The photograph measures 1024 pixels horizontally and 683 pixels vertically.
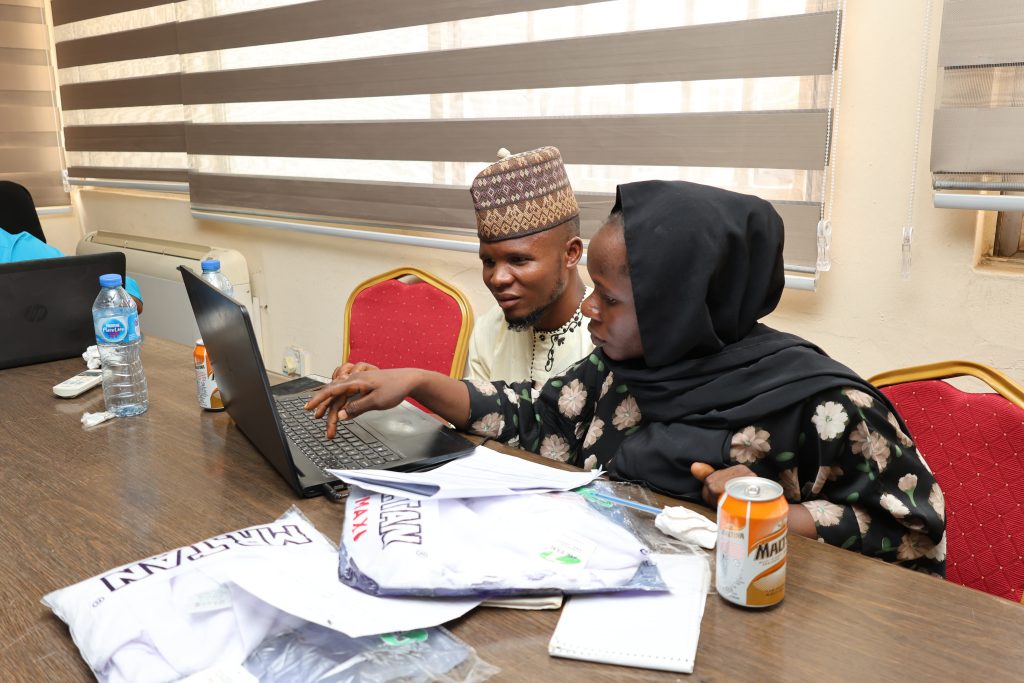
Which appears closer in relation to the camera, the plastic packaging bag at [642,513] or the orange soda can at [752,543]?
the orange soda can at [752,543]

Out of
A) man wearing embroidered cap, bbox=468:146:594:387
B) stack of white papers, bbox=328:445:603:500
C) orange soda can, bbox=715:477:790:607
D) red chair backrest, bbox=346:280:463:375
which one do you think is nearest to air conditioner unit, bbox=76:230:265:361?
red chair backrest, bbox=346:280:463:375

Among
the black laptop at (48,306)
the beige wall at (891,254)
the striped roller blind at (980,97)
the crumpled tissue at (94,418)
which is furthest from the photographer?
the black laptop at (48,306)

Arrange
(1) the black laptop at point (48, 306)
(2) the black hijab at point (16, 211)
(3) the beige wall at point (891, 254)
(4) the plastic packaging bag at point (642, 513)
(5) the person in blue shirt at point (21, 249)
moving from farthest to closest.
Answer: (2) the black hijab at point (16, 211)
(5) the person in blue shirt at point (21, 249)
(1) the black laptop at point (48, 306)
(3) the beige wall at point (891, 254)
(4) the plastic packaging bag at point (642, 513)

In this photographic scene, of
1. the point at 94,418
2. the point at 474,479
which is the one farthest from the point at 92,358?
the point at 474,479

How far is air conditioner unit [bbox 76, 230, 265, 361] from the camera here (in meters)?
3.44

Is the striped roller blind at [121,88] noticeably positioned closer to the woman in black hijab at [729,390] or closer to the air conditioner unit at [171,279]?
the air conditioner unit at [171,279]

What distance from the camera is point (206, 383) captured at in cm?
149

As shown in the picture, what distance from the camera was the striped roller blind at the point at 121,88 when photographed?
3.67 metres

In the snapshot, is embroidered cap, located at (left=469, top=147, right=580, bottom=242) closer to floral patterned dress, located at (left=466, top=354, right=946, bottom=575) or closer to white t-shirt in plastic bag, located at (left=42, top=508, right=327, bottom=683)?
floral patterned dress, located at (left=466, top=354, right=946, bottom=575)

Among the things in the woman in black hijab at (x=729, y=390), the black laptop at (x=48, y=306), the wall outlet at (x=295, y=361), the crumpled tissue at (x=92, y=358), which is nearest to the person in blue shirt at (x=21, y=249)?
the black laptop at (x=48, y=306)

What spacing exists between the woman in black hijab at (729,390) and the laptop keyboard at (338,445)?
0.19 feet

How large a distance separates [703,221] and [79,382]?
130 cm

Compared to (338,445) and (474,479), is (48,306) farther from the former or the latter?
(474,479)

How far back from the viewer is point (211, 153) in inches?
135
